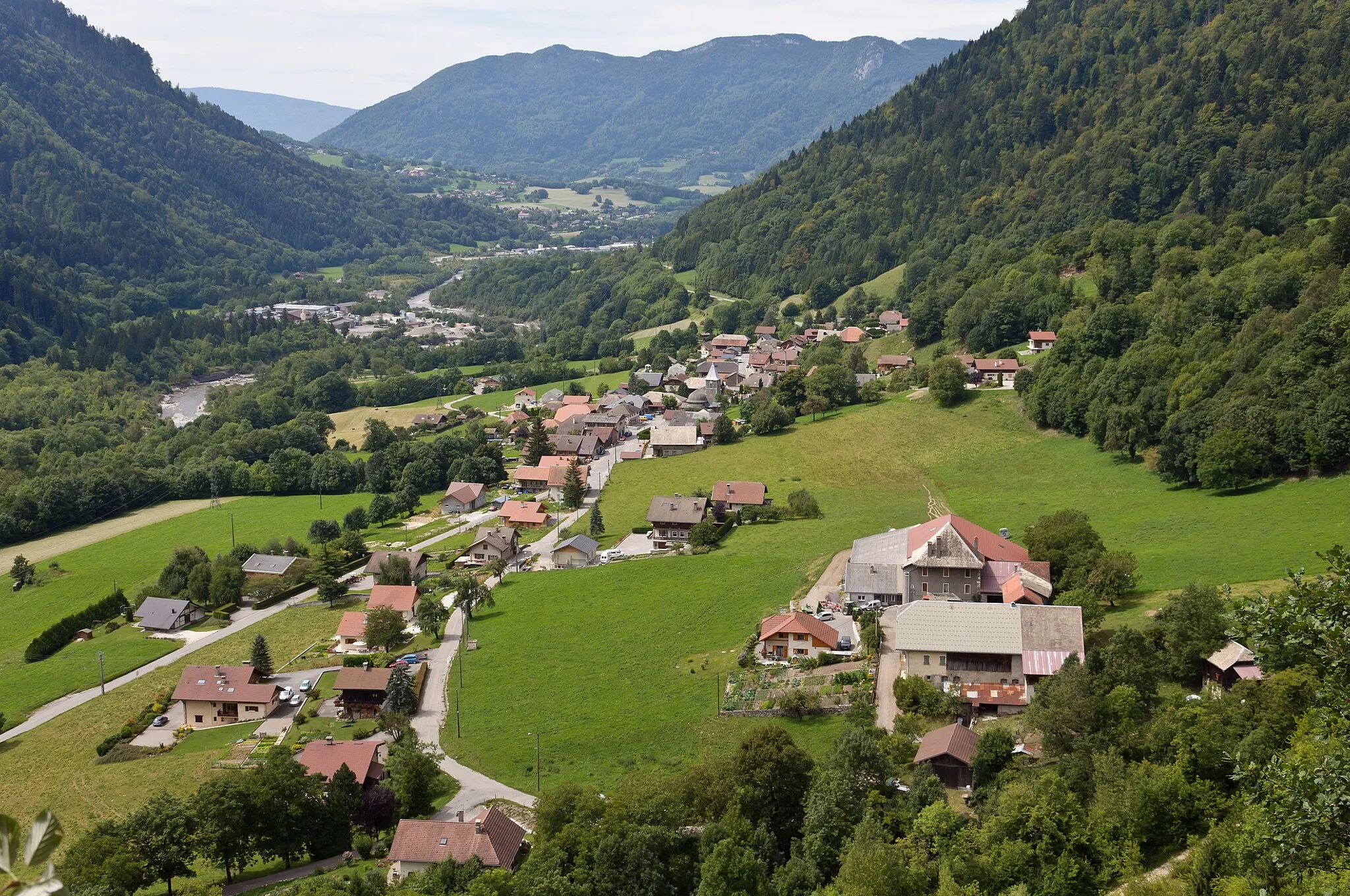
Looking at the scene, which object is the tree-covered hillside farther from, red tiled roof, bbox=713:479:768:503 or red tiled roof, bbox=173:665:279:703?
red tiled roof, bbox=173:665:279:703

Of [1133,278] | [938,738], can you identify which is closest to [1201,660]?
[938,738]

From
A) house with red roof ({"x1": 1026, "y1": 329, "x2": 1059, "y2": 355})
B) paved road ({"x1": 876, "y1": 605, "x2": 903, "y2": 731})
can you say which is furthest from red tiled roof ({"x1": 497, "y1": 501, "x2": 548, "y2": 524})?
house with red roof ({"x1": 1026, "y1": 329, "x2": 1059, "y2": 355})

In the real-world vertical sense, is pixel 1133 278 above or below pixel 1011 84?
below

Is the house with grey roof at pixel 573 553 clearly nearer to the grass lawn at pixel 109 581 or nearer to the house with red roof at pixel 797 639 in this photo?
the house with red roof at pixel 797 639

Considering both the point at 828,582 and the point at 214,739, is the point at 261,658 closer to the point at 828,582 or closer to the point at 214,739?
the point at 214,739

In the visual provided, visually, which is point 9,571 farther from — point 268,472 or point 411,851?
point 411,851

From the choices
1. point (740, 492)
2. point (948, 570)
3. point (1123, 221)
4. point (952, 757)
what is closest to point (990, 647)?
point (952, 757)
